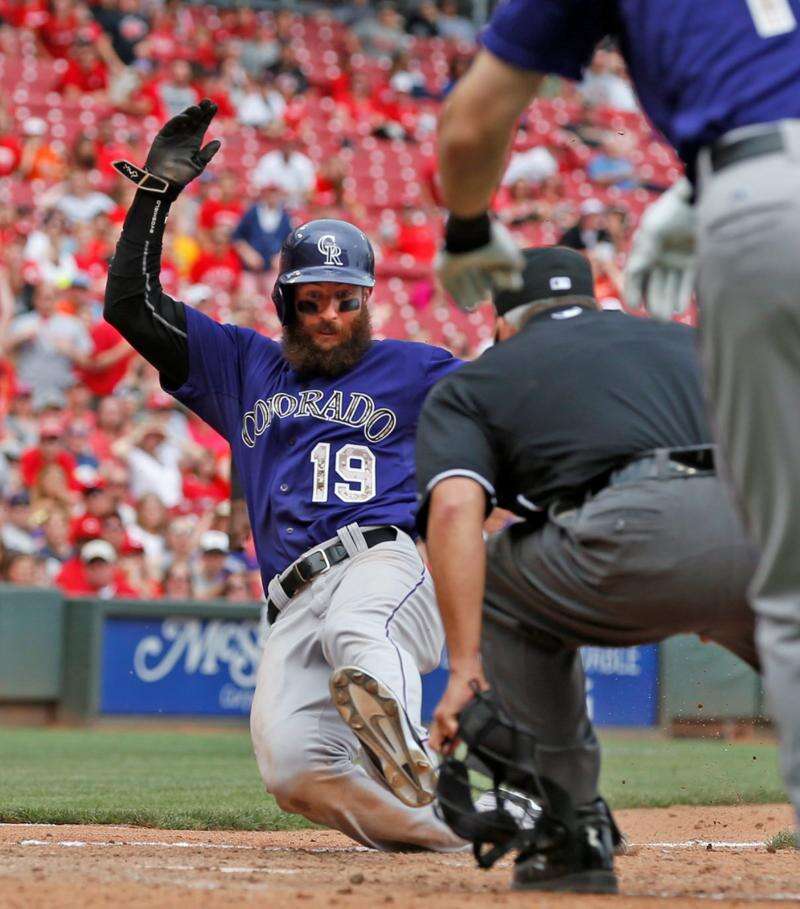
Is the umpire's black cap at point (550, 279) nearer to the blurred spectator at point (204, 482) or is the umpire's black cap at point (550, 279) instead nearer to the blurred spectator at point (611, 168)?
the blurred spectator at point (204, 482)

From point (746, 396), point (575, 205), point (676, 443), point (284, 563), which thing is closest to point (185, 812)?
point (284, 563)

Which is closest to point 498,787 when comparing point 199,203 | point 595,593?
point 595,593

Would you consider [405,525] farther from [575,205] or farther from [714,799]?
[575,205]

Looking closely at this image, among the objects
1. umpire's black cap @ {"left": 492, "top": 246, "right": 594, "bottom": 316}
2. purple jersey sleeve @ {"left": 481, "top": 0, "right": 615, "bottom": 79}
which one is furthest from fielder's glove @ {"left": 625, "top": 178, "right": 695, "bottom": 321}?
umpire's black cap @ {"left": 492, "top": 246, "right": 594, "bottom": 316}

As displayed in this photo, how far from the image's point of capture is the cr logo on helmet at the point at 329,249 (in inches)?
224

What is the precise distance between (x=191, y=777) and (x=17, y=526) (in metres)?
4.05

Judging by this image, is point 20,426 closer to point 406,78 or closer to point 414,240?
point 414,240

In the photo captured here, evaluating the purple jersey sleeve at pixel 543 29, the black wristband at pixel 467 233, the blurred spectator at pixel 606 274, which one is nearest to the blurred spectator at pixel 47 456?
the blurred spectator at pixel 606 274

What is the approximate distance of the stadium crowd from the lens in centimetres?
1221

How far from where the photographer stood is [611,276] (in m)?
15.1

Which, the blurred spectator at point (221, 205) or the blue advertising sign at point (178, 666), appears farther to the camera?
the blurred spectator at point (221, 205)

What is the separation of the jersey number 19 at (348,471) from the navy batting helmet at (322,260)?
598 mm

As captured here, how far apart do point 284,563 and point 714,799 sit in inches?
130

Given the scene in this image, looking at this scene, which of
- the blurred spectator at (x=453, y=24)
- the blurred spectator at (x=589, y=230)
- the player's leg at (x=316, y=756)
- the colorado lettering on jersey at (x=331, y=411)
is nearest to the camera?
the player's leg at (x=316, y=756)
